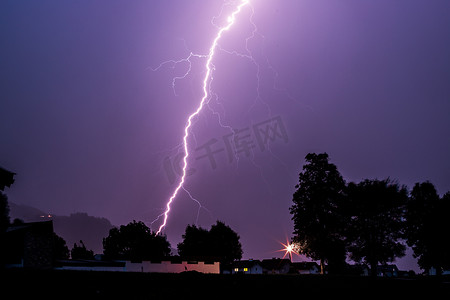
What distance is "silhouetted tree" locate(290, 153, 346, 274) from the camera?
113 feet

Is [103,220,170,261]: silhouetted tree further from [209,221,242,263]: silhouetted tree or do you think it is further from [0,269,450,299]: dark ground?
[0,269,450,299]: dark ground

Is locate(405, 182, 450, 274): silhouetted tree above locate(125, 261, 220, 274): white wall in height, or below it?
above

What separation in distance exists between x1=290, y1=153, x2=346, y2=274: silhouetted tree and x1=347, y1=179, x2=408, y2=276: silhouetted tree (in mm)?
1572

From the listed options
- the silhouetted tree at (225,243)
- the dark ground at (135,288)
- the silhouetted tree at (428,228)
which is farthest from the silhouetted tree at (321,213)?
the silhouetted tree at (225,243)

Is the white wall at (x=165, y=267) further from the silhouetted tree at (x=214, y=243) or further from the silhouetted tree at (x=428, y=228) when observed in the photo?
the silhouetted tree at (x=214, y=243)

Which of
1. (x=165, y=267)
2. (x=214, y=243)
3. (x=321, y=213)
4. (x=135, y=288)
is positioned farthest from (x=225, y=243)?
(x=135, y=288)

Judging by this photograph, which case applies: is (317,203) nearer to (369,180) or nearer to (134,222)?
(369,180)

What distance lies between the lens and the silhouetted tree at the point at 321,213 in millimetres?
34531

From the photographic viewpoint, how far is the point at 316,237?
34.5m

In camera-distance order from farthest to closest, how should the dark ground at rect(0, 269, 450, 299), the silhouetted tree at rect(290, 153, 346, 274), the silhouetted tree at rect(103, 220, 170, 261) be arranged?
1. the silhouetted tree at rect(103, 220, 170, 261)
2. the silhouetted tree at rect(290, 153, 346, 274)
3. the dark ground at rect(0, 269, 450, 299)

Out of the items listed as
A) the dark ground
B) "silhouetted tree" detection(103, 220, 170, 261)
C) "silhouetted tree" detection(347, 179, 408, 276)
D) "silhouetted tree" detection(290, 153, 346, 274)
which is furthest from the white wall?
"silhouetted tree" detection(103, 220, 170, 261)

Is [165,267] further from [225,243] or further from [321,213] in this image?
[225,243]

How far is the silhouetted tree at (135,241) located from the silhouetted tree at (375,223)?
59.1m

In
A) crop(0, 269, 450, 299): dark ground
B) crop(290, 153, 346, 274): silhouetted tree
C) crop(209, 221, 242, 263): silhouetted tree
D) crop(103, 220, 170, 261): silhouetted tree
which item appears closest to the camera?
crop(0, 269, 450, 299): dark ground
